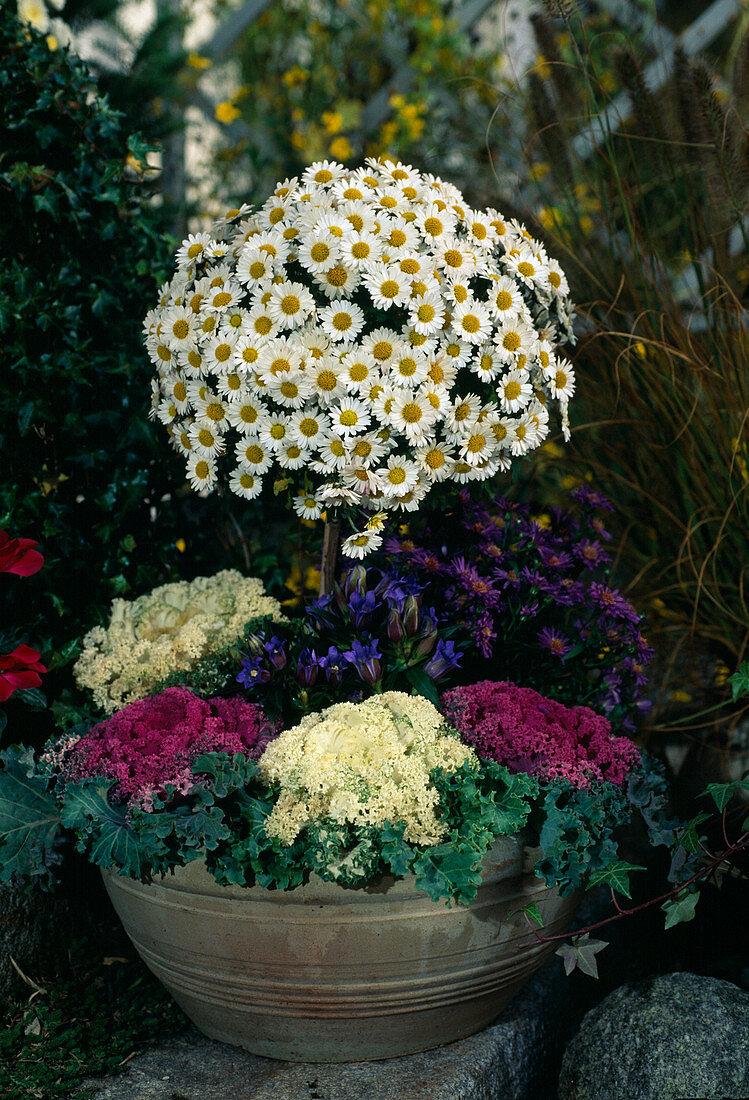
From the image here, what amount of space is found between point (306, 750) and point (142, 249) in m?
1.34

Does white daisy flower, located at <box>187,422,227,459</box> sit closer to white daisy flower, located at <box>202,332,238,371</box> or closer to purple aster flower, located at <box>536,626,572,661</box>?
white daisy flower, located at <box>202,332,238,371</box>

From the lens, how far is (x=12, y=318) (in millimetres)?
1854

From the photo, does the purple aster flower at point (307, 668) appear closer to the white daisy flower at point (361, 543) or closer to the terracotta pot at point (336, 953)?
the white daisy flower at point (361, 543)

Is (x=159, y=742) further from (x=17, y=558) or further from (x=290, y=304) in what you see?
(x=290, y=304)

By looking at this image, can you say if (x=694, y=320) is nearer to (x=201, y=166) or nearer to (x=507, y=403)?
(x=507, y=403)

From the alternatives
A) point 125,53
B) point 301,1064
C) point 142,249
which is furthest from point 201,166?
point 301,1064

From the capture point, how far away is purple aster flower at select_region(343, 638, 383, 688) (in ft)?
4.98

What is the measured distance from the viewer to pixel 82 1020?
160 cm

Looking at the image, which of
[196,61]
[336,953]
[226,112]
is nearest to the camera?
[336,953]

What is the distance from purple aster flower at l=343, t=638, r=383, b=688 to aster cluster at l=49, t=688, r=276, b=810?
0.59 ft

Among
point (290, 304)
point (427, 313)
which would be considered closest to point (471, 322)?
point (427, 313)

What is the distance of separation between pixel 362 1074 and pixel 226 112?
3.81m

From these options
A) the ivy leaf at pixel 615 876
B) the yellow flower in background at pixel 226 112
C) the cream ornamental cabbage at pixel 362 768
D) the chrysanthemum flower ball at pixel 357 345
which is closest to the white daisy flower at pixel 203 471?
the chrysanthemum flower ball at pixel 357 345

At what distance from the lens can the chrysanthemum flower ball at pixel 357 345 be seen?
1.45 meters
